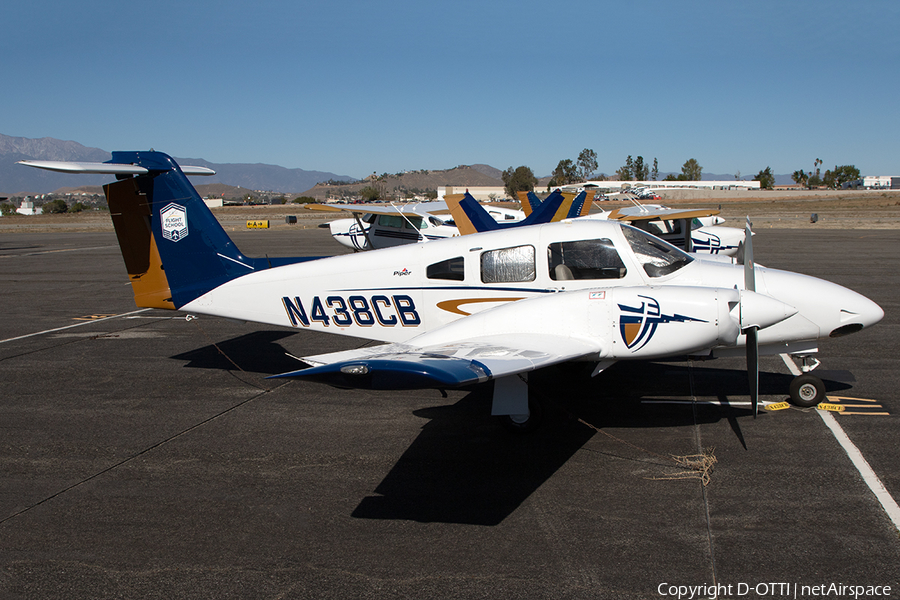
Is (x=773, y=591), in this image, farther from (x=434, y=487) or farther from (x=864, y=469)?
(x=434, y=487)

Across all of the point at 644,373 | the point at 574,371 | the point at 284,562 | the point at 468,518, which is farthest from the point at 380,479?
the point at 644,373

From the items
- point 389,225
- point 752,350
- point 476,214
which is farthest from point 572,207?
point 752,350

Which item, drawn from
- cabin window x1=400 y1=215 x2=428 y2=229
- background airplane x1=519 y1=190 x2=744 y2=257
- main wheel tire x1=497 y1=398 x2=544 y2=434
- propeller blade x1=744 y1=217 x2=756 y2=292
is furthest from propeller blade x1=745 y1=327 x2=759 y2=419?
cabin window x1=400 y1=215 x2=428 y2=229

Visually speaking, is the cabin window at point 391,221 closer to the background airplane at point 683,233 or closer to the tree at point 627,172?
the background airplane at point 683,233

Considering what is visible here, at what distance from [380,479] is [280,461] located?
3.94 ft

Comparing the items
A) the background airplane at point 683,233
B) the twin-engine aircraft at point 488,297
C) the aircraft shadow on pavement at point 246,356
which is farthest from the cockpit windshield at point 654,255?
the background airplane at point 683,233

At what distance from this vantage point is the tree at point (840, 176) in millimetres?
155375

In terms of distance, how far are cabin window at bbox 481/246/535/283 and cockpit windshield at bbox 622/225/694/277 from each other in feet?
4.11

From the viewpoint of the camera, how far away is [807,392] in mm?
7500

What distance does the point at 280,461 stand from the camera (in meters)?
6.36

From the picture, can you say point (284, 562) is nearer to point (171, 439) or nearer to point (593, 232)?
point (171, 439)

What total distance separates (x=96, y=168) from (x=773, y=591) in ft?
27.3

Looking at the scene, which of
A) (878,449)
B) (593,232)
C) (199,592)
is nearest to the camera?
(199,592)

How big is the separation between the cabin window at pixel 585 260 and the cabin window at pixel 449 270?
1144mm
